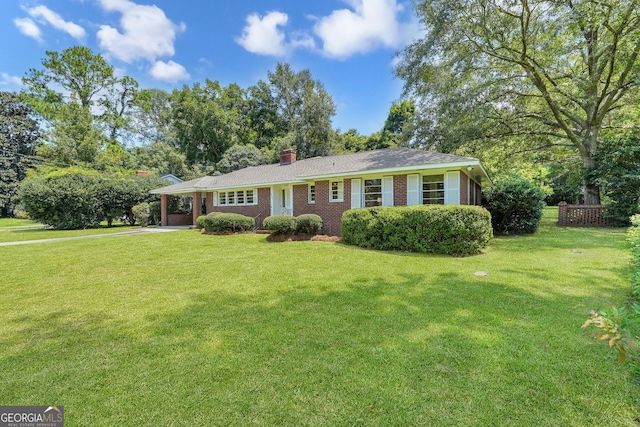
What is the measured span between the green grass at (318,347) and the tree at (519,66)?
10.9 meters

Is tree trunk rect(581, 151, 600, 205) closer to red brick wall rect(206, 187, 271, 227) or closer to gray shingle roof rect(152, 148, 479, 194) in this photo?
gray shingle roof rect(152, 148, 479, 194)

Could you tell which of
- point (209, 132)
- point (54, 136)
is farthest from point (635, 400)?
point (54, 136)

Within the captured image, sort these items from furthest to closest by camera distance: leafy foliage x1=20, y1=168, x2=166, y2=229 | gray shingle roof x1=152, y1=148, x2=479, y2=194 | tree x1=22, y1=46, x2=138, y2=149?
1. tree x1=22, y1=46, x2=138, y2=149
2. leafy foliage x1=20, y1=168, x2=166, y2=229
3. gray shingle roof x1=152, y1=148, x2=479, y2=194

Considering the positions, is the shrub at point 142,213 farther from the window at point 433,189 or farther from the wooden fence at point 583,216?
the wooden fence at point 583,216

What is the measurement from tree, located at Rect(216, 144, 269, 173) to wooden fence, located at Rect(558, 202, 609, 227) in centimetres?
2585

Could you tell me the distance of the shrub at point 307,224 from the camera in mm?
12547

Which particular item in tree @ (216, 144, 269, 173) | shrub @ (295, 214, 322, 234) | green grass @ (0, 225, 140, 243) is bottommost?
green grass @ (0, 225, 140, 243)

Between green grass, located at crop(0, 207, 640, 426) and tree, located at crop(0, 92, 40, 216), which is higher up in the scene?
tree, located at crop(0, 92, 40, 216)

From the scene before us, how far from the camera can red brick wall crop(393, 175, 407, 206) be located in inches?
469

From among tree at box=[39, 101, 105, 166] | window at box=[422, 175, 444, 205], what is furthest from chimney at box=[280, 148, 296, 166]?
tree at box=[39, 101, 105, 166]

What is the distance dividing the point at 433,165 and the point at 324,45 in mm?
11553

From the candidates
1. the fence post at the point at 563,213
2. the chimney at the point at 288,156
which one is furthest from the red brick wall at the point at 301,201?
the fence post at the point at 563,213

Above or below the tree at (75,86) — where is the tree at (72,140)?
below

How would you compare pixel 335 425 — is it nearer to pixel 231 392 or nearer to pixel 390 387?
pixel 390 387
